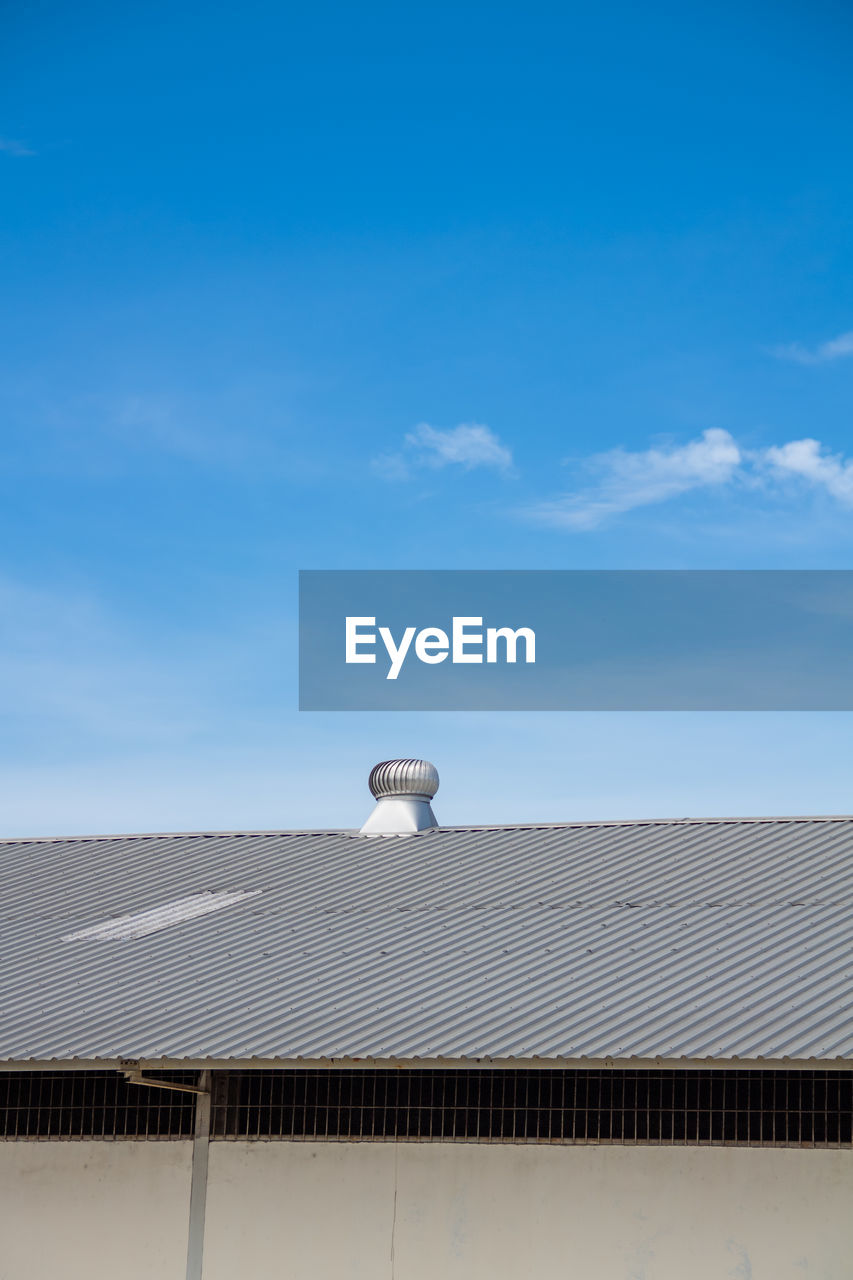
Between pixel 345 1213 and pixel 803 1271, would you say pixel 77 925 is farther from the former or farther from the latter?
pixel 803 1271

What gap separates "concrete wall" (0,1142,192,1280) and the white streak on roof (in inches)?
123

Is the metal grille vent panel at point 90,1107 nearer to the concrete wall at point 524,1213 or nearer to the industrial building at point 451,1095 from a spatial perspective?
the industrial building at point 451,1095

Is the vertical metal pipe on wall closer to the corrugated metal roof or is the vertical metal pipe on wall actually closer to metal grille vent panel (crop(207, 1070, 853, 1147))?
metal grille vent panel (crop(207, 1070, 853, 1147))

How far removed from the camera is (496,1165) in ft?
45.8

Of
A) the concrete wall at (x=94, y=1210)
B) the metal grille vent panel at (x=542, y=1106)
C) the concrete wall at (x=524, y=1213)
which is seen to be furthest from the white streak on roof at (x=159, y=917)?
the concrete wall at (x=524, y=1213)

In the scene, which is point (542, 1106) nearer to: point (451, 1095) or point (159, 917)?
point (451, 1095)

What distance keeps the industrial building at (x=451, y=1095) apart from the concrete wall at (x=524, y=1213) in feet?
0.07

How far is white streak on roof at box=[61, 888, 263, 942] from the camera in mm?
17828

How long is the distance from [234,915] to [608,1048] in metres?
6.72

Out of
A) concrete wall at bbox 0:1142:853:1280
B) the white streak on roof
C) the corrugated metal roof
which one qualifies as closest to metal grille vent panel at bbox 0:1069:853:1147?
concrete wall at bbox 0:1142:853:1280

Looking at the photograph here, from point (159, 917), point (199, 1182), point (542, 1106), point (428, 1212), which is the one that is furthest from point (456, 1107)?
point (159, 917)

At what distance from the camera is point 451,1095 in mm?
Answer: 14273

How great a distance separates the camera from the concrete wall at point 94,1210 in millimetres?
14547

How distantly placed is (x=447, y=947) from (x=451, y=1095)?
2169mm
